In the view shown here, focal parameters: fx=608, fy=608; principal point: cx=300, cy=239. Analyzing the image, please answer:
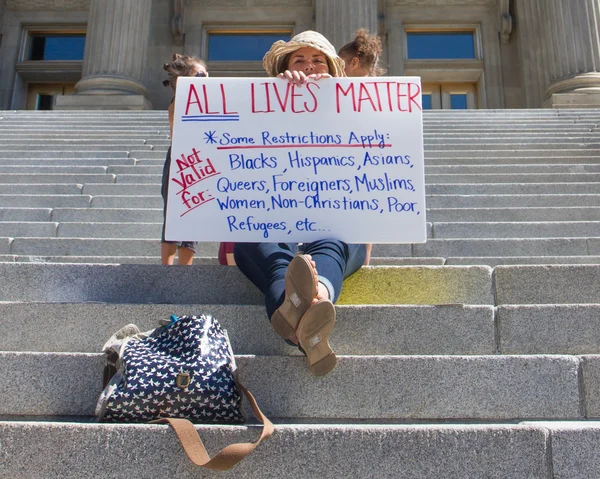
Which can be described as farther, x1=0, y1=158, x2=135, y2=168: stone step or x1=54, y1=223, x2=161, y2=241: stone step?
x1=0, y1=158, x2=135, y2=168: stone step

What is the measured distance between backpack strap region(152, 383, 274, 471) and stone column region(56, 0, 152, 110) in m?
10.4

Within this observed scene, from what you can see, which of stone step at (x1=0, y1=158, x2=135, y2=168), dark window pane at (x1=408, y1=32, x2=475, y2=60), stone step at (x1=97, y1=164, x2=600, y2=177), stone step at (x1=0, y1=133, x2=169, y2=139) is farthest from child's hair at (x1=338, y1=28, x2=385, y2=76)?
dark window pane at (x1=408, y1=32, x2=475, y2=60)

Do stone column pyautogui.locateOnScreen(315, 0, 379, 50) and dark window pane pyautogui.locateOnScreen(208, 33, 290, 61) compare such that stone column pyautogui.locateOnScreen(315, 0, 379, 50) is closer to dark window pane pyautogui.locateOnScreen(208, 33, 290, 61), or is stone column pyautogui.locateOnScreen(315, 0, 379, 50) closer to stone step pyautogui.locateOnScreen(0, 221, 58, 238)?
dark window pane pyautogui.locateOnScreen(208, 33, 290, 61)

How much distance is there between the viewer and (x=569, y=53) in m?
11.5

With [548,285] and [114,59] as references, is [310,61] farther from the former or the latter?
[114,59]

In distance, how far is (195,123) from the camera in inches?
116

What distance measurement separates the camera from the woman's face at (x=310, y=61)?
303 centimetres

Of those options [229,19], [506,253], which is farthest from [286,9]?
[506,253]

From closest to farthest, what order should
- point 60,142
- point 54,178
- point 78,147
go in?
point 54,178, point 78,147, point 60,142

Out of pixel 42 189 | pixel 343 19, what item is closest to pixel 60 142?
pixel 42 189

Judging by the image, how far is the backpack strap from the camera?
5.74 ft

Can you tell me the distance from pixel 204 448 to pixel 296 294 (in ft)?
1.92

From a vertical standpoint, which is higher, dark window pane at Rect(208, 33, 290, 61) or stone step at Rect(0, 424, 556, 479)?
dark window pane at Rect(208, 33, 290, 61)

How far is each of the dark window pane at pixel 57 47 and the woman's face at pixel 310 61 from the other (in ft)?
49.4
